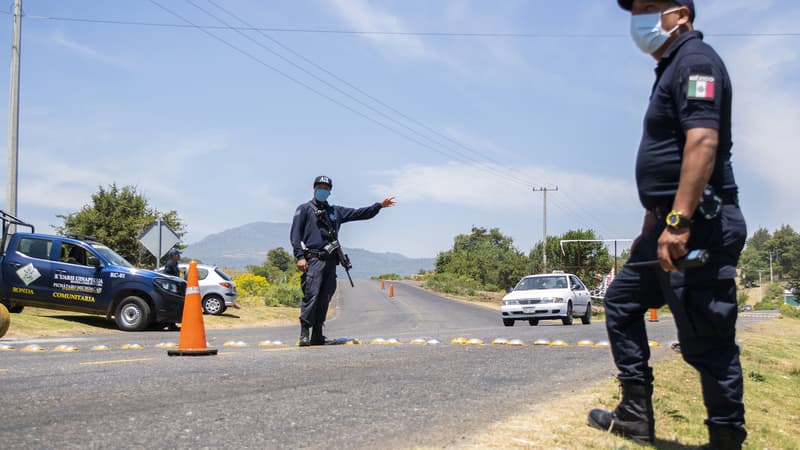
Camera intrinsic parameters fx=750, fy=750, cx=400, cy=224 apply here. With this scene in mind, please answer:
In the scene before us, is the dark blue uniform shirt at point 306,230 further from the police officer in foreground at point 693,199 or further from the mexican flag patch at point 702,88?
the mexican flag patch at point 702,88

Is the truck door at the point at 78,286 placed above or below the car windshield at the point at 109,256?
below

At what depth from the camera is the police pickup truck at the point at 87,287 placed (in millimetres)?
15695

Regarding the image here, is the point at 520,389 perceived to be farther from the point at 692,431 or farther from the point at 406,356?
the point at 406,356

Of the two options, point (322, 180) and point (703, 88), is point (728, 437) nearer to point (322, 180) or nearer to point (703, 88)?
point (703, 88)

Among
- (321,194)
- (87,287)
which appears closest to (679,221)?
(321,194)

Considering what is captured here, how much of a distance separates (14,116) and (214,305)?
774cm

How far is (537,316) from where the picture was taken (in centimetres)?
2198

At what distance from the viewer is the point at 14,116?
68.2 feet

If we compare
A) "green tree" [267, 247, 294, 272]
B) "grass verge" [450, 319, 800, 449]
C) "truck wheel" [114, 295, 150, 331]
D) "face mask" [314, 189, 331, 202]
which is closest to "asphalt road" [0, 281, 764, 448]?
"grass verge" [450, 319, 800, 449]

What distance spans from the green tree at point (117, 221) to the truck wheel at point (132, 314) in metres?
31.7

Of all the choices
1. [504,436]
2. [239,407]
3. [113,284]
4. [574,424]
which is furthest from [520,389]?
[113,284]

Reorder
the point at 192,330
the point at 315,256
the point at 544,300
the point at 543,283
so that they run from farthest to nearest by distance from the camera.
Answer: the point at 543,283, the point at 544,300, the point at 315,256, the point at 192,330

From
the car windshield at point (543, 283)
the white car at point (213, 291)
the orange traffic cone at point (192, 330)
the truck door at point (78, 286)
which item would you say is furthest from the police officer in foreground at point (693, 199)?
the white car at point (213, 291)

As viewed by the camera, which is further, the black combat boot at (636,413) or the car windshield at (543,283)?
the car windshield at (543,283)
